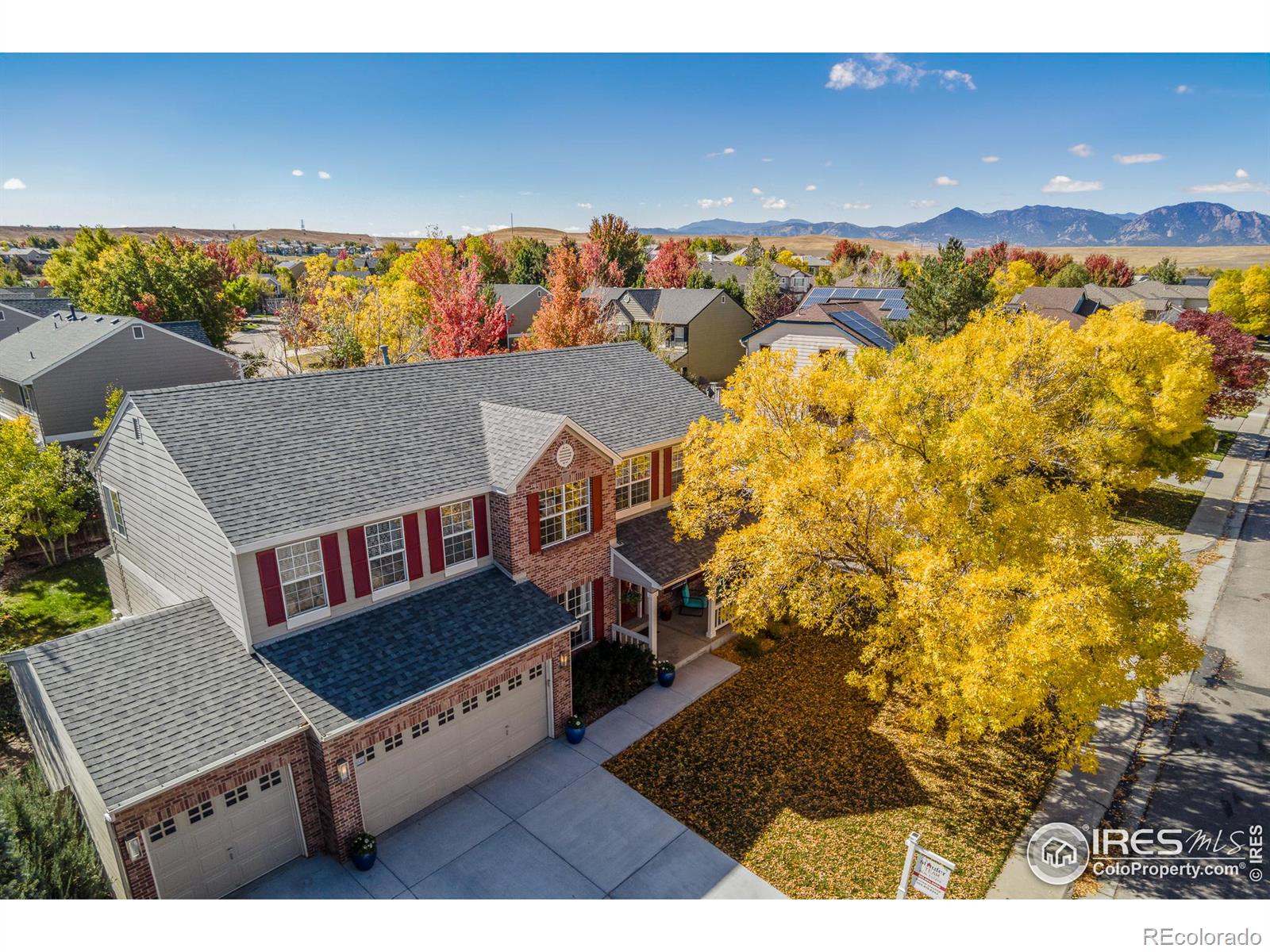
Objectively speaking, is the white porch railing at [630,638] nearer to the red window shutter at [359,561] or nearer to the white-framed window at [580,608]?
the white-framed window at [580,608]

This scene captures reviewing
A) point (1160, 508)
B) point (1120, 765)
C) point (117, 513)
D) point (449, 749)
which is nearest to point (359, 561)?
point (449, 749)

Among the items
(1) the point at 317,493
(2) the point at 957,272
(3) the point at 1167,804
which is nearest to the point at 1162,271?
(2) the point at 957,272

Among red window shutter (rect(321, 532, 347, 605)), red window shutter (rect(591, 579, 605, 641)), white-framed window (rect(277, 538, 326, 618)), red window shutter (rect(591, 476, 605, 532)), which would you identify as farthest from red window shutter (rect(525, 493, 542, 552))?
white-framed window (rect(277, 538, 326, 618))

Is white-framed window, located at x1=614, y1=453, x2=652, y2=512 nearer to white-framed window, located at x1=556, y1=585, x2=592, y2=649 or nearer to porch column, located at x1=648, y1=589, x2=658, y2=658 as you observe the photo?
white-framed window, located at x1=556, y1=585, x2=592, y2=649

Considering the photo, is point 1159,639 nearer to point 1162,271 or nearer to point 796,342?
point 796,342

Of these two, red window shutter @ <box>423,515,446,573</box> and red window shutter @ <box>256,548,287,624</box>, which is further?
red window shutter @ <box>423,515,446,573</box>

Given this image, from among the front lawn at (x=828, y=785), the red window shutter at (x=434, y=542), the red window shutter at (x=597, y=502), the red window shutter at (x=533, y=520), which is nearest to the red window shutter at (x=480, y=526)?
the red window shutter at (x=434, y=542)
